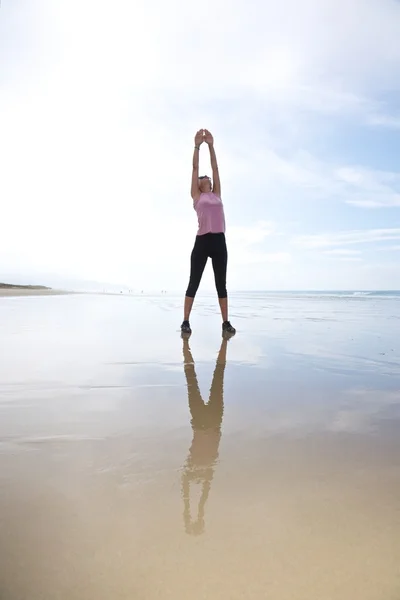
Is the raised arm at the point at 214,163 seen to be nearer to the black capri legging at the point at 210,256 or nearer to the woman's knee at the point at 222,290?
the black capri legging at the point at 210,256

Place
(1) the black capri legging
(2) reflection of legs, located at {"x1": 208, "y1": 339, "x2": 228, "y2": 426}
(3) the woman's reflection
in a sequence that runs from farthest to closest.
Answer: (1) the black capri legging, (2) reflection of legs, located at {"x1": 208, "y1": 339, "x2": 228, "y2": 426}, (3) the woman's reflection

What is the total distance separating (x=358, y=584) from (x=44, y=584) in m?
0.67

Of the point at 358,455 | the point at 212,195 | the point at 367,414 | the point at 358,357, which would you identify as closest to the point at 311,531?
the point at 358,455

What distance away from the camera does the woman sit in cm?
569

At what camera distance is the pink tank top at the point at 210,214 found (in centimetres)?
571

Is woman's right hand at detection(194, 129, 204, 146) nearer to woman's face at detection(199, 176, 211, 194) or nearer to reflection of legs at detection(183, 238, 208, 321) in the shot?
woman's face at detection(199, 176, 211, 194)

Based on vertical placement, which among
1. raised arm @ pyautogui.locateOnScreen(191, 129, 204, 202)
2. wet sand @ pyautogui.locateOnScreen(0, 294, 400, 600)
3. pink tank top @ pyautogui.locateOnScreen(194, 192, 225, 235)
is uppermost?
raised arm @ pyautogui.locateOnScreen(191, 129, 204, 202)

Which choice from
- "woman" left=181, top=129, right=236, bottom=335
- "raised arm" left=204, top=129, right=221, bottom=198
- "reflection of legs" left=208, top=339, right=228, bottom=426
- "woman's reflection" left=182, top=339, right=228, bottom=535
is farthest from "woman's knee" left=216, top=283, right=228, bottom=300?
"woman's reflection" left=182, top=339, right=228, bottom=535

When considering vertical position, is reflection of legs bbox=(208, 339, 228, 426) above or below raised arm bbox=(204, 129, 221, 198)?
below

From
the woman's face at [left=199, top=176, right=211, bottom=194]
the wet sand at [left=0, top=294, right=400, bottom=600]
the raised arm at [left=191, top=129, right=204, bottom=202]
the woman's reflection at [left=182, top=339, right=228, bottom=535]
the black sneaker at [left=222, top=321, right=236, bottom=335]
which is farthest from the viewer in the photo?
the woman's face at [left=199, top=176, right=211, bottom=194]

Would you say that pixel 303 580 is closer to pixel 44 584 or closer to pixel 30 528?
pixel 44 584

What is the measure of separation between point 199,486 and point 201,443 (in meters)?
0.36

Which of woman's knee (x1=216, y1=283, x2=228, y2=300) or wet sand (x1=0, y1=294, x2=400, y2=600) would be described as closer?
wet sand (x1=0, y1=294, x2=400, y2=600)

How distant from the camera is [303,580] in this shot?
2.94 ft
